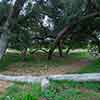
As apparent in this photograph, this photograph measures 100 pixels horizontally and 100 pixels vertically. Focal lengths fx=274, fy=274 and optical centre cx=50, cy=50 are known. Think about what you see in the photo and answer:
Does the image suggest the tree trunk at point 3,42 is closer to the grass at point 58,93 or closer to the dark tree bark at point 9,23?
the dark tree bark at point 9,23

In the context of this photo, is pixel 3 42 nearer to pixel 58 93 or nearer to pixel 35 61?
pixel 35 61

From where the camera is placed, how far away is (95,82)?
9.12 m

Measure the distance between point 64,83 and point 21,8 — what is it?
7195 mm

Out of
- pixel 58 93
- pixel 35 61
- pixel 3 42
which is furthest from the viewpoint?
pixel 35 61

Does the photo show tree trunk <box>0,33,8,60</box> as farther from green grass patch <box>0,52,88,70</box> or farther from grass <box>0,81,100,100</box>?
grass <box>0,81,100,100</box>

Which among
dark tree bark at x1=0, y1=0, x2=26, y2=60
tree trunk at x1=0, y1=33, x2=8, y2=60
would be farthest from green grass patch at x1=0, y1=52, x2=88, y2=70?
dark tree bark at x1=0, y1=0, x2=26, y2=60

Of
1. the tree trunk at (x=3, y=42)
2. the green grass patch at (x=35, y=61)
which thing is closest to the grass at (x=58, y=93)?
the green grass patch at (x=35, y=61)

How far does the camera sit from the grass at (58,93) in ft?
21.1

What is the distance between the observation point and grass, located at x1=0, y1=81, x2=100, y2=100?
253 inches

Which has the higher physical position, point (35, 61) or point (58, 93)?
point (35, 61)

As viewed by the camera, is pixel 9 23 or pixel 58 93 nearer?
pixel 58 93

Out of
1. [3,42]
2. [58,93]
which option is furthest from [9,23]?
[58,93]

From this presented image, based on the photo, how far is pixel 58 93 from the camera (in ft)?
23.5

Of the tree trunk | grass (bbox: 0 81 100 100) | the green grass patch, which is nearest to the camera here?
grass (bbox: 0 81 100 100)
